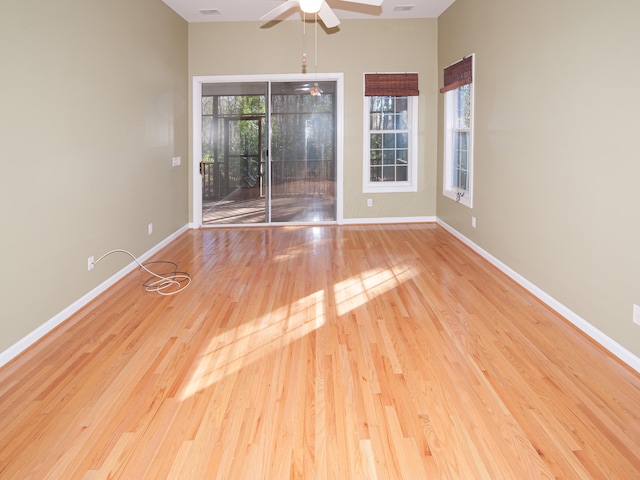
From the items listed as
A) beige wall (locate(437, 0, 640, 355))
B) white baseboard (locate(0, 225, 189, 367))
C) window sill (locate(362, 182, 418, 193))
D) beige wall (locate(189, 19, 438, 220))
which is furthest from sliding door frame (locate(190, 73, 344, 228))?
beige wall (locate(437, 0, 640, 355))

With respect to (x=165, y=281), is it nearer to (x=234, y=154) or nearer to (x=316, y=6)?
(x=316, y=6)

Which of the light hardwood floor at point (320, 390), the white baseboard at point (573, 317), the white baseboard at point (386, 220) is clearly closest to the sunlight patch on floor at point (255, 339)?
the light hardwood floor at point (320, 390)

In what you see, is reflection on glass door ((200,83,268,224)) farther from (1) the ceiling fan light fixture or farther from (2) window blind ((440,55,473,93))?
(1) the ceiling fan light fixture

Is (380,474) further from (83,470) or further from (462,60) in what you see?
(462,60)

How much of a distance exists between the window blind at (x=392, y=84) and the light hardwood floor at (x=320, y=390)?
12.6 ft

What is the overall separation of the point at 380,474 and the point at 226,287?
2904mm

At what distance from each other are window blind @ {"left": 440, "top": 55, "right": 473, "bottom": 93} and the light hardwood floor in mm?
2727

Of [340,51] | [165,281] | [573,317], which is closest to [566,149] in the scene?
[573,317]

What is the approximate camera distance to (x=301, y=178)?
26.2ft

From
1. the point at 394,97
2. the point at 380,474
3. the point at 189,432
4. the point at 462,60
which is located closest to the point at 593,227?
the point at 380,474

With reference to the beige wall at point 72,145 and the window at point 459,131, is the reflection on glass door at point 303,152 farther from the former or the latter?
the beige wall at point 72,145

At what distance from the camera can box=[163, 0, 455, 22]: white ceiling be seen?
6.53 meters

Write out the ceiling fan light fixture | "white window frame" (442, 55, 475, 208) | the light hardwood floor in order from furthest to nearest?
"white window frame" (442, 55, 475, 208), the ceiling fan light fixture, the light hardwood floor

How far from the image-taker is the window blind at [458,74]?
239 inches
